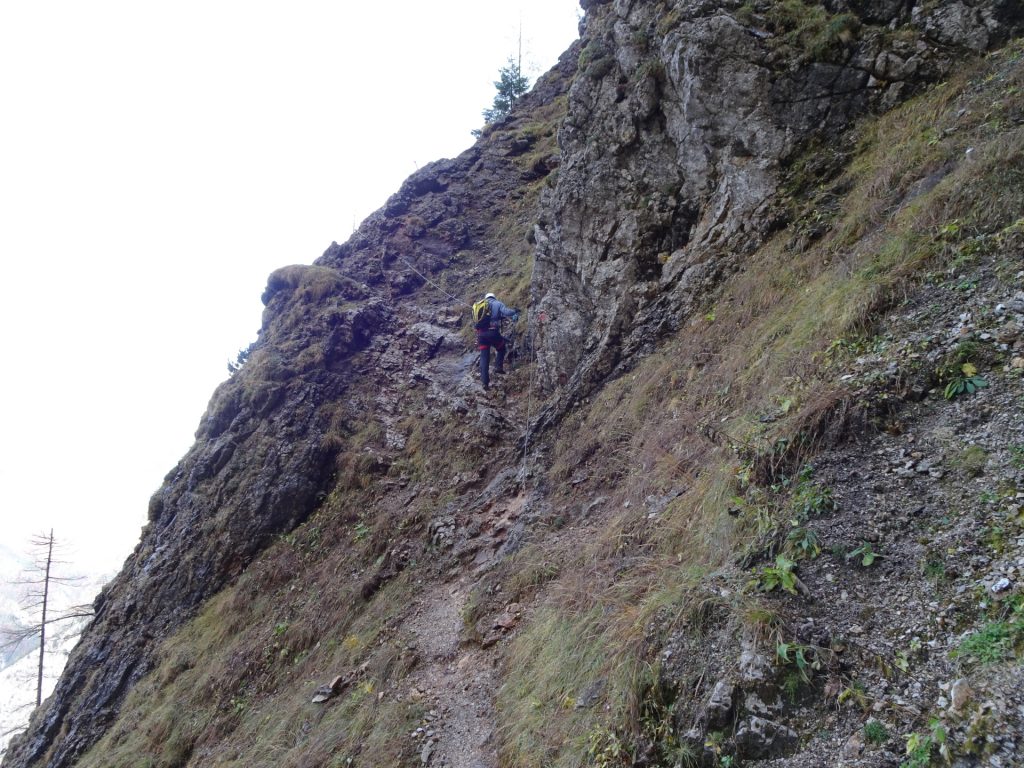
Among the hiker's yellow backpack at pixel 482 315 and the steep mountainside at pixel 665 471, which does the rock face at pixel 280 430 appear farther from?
the hiker's yellow backpack at pixel 482 315

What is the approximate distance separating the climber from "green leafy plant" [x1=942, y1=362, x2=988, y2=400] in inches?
358

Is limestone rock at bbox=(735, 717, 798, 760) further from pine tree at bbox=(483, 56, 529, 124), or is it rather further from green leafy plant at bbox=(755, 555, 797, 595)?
pine tree at bbox=(483, 56, 529, 124)

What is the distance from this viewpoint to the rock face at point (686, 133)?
8.06m

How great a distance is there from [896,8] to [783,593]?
9254mm

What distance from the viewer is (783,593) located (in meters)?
3.49

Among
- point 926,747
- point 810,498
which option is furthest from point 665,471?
point 926,747

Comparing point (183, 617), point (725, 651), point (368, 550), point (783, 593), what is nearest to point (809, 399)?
point (783, 593)

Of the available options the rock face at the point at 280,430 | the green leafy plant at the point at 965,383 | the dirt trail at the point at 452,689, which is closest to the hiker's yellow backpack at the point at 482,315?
the rock face at the point at 280,430

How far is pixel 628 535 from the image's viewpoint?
19.3 feet

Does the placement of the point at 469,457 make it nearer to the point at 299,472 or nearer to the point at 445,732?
the point at 299,472

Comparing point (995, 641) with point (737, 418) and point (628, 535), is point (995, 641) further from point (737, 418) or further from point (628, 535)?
point (628, 535)

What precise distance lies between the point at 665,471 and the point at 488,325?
6891mm

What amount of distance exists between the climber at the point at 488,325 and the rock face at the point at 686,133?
1.07 meters

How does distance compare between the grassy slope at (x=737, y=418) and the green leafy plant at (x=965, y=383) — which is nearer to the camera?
the green leafy plant at (x=965, y=383)
